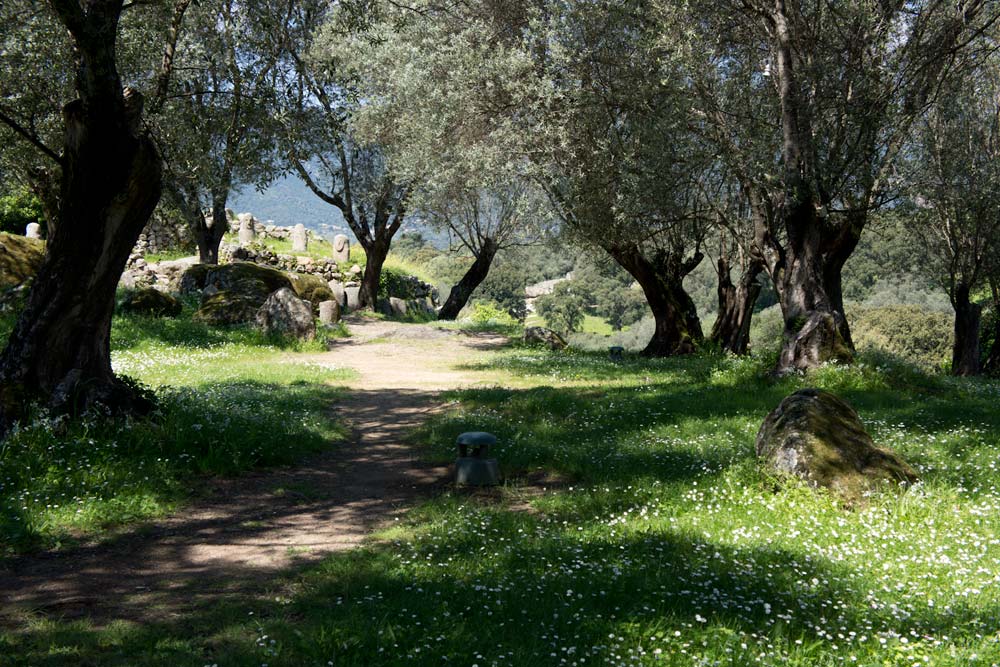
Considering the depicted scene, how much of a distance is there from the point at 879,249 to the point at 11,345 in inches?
2269

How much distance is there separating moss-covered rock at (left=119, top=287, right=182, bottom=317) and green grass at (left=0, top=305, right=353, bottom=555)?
835cm

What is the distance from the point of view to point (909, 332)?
5534 centimetres

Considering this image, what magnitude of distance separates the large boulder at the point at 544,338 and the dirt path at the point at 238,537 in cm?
1391

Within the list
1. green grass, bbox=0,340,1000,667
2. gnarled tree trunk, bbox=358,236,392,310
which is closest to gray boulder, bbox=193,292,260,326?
gnarled tree trunk, bbox=358,236,392,310

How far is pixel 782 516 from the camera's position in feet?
23.2

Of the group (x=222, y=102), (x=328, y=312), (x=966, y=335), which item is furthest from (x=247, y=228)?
(x=966, y=335)

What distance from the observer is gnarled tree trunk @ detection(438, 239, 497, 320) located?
115 feet

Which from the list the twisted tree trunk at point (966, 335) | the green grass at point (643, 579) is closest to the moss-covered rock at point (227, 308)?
the green grass at point (643, 579)

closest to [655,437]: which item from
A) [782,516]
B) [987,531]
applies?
[782,516]

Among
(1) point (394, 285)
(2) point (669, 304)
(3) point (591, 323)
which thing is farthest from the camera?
(3) point (591, 323)

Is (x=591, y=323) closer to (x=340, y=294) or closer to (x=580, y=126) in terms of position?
(x=340, y=294)

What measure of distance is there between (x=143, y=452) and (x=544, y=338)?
1923cm

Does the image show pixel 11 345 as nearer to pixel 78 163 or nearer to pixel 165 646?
pixel 78 163

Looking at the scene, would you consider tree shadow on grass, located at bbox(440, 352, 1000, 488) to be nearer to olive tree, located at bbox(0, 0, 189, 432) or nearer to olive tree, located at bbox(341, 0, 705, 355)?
olive tree, located at bbox(0, 0, 189, 432)
